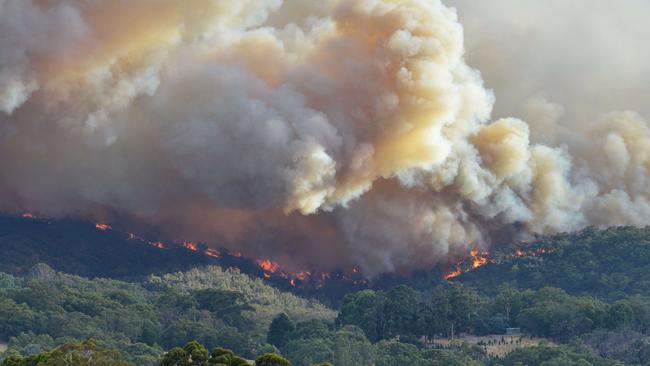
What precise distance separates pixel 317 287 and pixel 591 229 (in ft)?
59.9

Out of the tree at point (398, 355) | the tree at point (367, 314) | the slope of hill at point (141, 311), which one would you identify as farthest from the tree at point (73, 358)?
the tree at point (367, 314)

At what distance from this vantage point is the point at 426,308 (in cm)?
7988

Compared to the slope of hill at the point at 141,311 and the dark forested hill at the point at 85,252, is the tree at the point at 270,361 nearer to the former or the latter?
the slope of hill at the point at 141,311

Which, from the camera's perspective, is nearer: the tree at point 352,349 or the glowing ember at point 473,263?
the tree at point 352,349

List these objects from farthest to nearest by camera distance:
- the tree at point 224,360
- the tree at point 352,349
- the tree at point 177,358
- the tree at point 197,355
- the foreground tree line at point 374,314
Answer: the foreground tree line at point 374,314
the tree at point 352,349
the tree at point 177,358
the tree at point 197,355
the tree at point 224,360

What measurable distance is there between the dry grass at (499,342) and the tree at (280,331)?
7921 millimetres

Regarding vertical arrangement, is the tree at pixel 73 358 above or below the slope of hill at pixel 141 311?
below

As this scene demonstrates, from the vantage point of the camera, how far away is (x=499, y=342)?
7619cm

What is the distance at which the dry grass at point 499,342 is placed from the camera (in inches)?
2923

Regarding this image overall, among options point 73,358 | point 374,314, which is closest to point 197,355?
point 73,358

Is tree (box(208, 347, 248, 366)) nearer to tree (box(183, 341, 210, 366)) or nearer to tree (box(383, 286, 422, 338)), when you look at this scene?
tree (box(183, 341, 210, 366))

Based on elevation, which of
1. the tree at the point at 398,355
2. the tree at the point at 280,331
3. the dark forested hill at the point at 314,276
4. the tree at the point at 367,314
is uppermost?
the dark forested hill at the point at 314,276

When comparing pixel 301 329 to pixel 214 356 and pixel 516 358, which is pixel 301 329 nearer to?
pixel 516 358

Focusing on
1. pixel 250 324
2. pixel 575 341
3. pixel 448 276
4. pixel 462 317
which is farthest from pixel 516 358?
pixel 448 276
